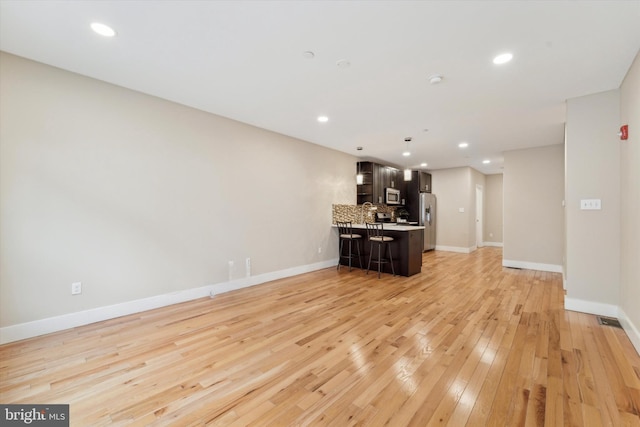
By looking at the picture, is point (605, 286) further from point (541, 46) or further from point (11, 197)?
point (11, 197)

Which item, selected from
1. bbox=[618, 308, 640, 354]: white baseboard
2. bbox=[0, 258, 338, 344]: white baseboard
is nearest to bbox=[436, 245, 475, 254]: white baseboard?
bbox=[618, 308, 640, 354]: white baseboard

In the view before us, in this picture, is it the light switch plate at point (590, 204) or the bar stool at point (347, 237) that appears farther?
the bar stool at point (347, 237)

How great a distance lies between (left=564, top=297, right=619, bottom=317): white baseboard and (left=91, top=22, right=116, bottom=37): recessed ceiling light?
5591mm

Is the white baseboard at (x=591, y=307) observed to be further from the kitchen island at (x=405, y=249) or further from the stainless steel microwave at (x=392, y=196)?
the stainless steel microwave at (x=392, y=196)

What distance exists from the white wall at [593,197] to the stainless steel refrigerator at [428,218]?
453 centimetres

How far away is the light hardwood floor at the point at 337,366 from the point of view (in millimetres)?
1646

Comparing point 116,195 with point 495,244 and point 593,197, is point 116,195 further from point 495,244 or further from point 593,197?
point 495,244

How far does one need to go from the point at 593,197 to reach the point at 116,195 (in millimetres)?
5656

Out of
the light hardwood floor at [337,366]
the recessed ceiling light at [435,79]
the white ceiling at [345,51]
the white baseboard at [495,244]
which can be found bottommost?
the light hardwood floor at [337,366]

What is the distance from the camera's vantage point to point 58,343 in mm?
2520

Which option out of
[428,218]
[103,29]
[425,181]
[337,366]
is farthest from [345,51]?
[425,181]

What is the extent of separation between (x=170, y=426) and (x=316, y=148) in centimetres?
500

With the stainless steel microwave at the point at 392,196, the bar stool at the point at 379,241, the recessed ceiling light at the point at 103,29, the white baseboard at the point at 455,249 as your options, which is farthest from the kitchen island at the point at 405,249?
the recessed ceiling light at the point at 103,29

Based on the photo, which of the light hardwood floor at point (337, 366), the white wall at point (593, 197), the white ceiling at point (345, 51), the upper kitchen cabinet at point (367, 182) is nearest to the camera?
the light hardwood floor at point (337, 366)
